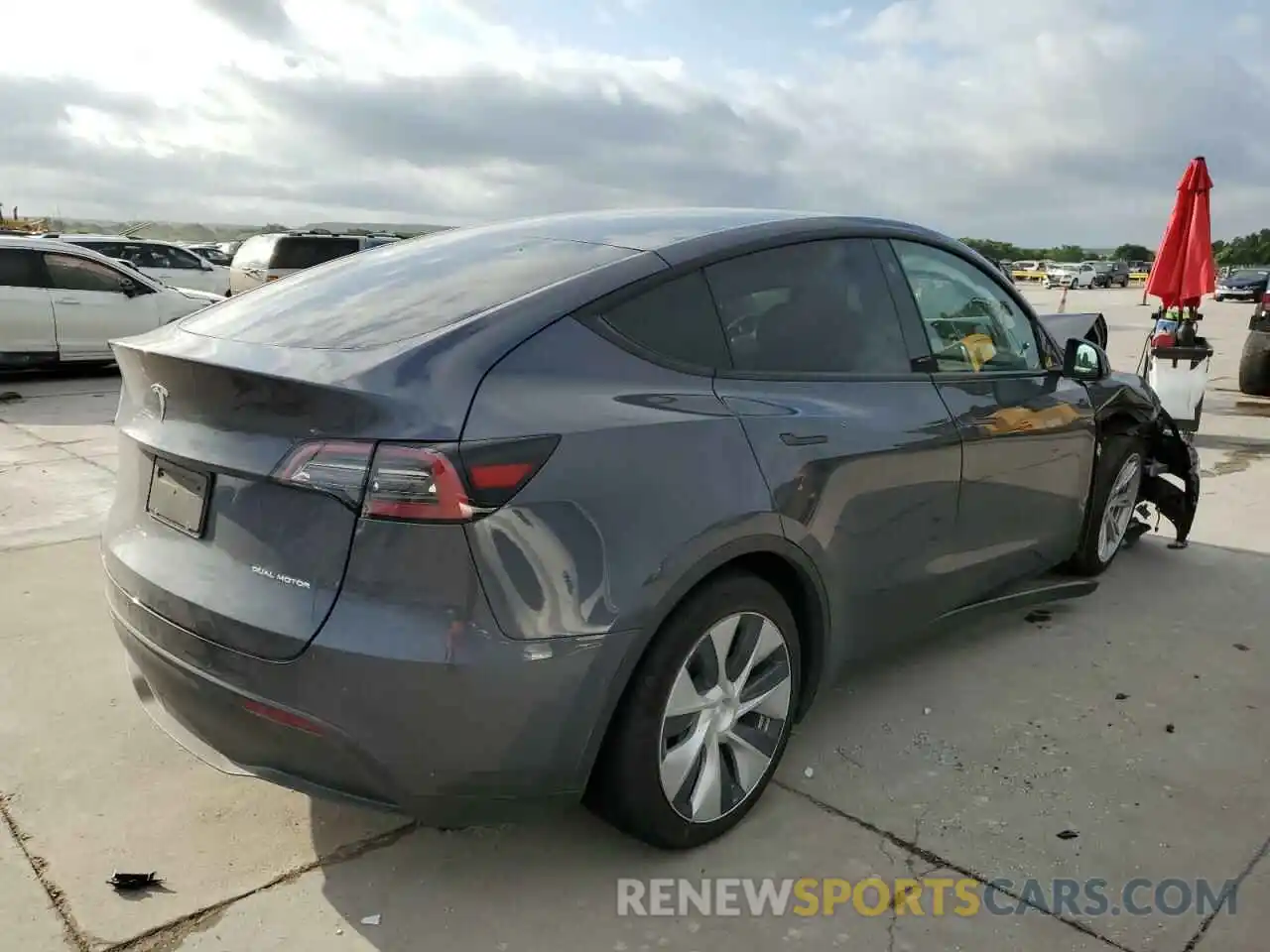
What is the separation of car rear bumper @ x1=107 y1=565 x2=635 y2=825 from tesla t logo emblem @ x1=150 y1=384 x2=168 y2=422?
53 centimetres

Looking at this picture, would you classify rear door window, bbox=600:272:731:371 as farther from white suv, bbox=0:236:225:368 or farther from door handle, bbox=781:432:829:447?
white suv, bbox=0:236:225:368

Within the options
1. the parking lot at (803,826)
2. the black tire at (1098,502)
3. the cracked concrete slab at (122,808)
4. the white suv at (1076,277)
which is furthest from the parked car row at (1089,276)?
the cracked concrete slab at (122,808)

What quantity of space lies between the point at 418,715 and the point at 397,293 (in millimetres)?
1193

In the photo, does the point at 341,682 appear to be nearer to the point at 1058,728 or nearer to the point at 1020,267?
the point at 1058,728

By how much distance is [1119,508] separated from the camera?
498 centimetres

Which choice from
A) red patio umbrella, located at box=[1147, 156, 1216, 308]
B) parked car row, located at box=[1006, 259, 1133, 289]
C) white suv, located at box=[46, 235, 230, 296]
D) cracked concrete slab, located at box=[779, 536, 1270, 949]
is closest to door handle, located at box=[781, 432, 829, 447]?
cracked concrete slab, located at box=[779, 536, 1270, 949]

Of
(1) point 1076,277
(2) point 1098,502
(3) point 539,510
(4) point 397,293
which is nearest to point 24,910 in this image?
(3) point 539,510

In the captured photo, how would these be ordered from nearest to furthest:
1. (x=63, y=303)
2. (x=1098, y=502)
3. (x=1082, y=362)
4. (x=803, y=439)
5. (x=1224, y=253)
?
(x=803, y=439) → (x=1082, y=362) → (x=1098, y=502) → (x=63, y=303) → (x=1224, y=253)

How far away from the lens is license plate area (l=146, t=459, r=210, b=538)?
2.38m

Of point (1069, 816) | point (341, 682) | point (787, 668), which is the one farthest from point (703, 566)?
point (1069, 816)

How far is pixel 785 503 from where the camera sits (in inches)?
107

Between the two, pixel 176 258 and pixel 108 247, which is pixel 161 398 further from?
pixel 176 258

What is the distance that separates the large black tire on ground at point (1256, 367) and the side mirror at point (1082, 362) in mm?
8810

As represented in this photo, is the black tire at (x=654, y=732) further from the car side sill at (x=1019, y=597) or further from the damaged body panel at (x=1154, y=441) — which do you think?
the damaged body panel at (x=1154, y=441)
